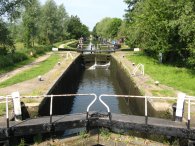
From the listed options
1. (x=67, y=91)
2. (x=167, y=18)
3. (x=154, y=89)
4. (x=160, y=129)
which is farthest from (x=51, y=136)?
(x=167, y=18)

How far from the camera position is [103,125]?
10.0 m

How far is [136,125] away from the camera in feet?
31.6

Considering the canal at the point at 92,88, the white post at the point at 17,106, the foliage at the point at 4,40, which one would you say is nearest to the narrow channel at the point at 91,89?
the canal at the point at 92,88

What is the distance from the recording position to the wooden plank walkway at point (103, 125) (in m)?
9.15

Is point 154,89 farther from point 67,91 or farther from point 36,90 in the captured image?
point 67,91

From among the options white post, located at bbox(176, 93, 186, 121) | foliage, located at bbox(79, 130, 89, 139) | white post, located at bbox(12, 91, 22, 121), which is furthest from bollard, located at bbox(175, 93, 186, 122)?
white post, located at bbox(12, 91, 22, 121)

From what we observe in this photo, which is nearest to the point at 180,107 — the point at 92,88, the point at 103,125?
the point at 103,125

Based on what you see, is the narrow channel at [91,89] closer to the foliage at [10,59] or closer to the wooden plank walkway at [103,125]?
the wooden plank walkway at [103,125]

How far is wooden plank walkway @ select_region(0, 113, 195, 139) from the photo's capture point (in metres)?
9.15

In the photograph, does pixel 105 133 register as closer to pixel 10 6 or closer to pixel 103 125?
pixel 103 125

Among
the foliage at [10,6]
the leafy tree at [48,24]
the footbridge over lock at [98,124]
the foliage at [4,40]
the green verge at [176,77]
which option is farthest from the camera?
the leafy tree at [48,24]

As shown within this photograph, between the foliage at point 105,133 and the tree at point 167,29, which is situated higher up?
the tree at point 167,29

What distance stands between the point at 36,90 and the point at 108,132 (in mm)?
5252

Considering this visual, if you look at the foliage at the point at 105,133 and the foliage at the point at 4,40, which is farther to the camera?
the foliage at the point at 4,40
